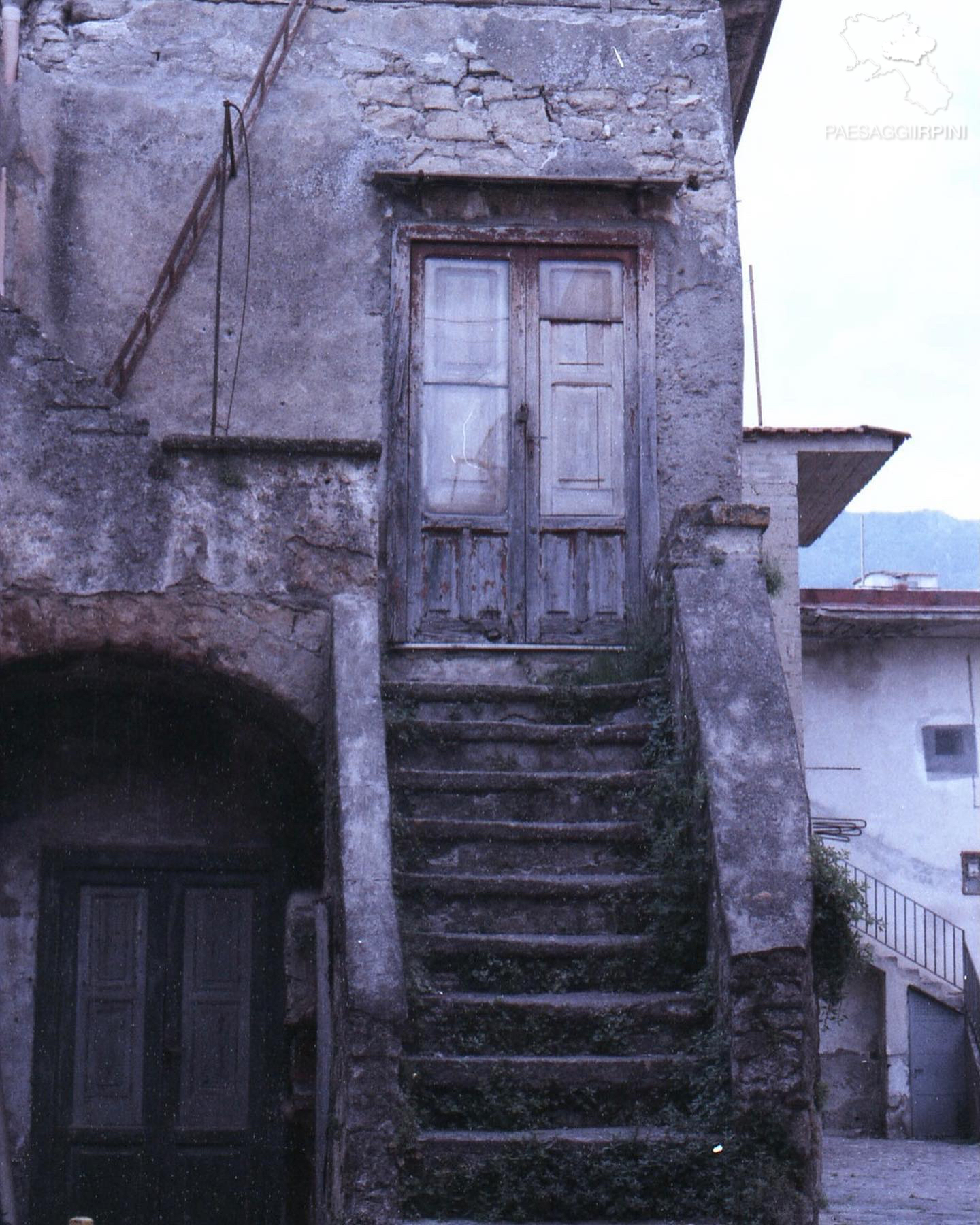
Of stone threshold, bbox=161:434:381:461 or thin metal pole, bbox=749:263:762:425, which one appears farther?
thin metal pole, bbox=749:263:762:425

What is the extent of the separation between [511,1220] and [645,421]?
477 centimetres

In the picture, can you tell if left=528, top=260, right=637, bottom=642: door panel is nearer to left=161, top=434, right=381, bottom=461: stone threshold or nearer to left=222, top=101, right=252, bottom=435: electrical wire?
left=222, top=101, right=252, bottom=435: electrical wire

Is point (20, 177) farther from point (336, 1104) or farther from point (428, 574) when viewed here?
point (336, 1104)

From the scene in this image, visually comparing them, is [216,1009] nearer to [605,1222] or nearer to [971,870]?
[605,1222]

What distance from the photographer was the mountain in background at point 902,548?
7581cm

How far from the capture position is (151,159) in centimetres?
867

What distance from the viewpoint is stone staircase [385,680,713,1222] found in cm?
498

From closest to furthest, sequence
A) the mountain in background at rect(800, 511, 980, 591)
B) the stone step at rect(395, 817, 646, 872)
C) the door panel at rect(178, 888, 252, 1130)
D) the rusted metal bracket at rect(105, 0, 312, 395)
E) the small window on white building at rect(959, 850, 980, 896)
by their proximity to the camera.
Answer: the stone step at rect(395, 817, 646, 872) → the door panel at rect(178, 888, 252, 1130) → the rusted metal bracket at rect(105, 0, 312, 395) → the small window on white building at rect(959, 850, 980, 896) → the mountain in background at rect(800, 511, 980, 591)

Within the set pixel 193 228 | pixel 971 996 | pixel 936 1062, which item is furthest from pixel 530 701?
pixel 936 1062

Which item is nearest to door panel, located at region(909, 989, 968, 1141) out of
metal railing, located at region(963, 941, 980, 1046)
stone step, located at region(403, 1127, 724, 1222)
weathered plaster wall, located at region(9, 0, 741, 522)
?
metal railing, located at region(963, 941, 980, 1046)

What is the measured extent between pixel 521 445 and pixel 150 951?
326 centimetres

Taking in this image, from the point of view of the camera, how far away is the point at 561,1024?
18.0ft

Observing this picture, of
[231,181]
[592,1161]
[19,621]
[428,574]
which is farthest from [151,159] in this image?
[592,1161]

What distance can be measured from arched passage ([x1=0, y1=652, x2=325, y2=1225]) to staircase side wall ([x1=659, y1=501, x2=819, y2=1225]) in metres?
2.14
